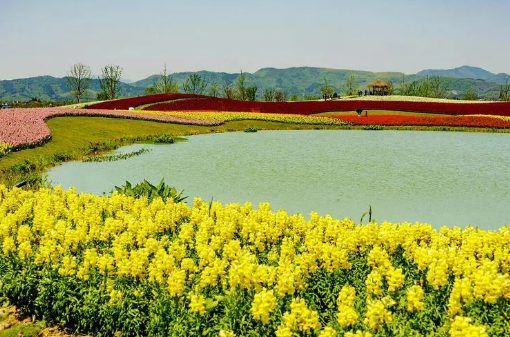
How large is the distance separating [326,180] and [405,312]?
39.2ft

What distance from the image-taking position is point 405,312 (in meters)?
6.16

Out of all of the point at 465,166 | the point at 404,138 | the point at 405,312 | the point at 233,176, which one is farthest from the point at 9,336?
the point at 404,138

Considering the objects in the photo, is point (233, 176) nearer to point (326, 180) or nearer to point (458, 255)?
point (326, 180)

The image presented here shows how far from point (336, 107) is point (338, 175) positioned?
38045 mm

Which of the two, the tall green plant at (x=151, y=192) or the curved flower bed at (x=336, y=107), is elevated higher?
the curved flower bed at (x=336, y=107)

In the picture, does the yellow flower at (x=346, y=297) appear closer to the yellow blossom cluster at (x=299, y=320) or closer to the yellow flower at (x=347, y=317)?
the yellow flower at (x=347, y=317)

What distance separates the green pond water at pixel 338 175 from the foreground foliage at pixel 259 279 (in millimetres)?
4995

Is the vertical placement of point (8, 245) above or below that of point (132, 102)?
below

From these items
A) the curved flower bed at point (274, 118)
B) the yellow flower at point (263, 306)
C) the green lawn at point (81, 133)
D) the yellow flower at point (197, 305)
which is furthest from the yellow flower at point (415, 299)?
the curved flower bed at point (274, 118)

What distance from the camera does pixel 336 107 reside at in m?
55.3

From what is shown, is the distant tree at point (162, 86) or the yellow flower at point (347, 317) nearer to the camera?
the yellow flower at point (347, 317)

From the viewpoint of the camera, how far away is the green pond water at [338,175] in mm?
14086

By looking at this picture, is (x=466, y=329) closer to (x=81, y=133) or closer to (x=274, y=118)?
(x=81, y=133)

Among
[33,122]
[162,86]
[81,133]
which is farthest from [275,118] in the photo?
[162,86]
